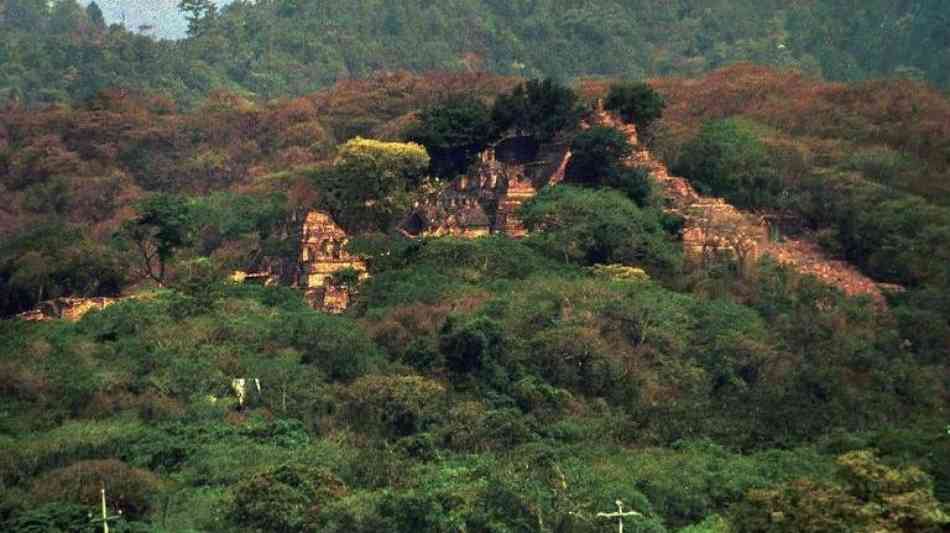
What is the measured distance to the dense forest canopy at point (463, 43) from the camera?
84.6m

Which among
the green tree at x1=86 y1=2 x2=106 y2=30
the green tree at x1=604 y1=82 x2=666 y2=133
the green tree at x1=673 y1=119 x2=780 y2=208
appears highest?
the green tree at x1=604 y1=82 x2=666 y2=133

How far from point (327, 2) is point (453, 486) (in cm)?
5397

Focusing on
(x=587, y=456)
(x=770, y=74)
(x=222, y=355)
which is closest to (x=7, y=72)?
(x=770, y=74)

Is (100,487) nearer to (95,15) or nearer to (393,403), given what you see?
(393,403)

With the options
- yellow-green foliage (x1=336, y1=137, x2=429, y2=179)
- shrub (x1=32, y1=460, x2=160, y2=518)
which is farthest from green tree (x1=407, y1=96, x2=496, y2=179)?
shrub (x1=32, y1=460, x2=160, y2=518)

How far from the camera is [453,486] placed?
41156mm

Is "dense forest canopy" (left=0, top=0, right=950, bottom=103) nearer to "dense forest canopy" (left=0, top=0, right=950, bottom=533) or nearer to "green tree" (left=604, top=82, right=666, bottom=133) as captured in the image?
"dense forest canopy" (left=0, top=0, right=950, bottom=533)

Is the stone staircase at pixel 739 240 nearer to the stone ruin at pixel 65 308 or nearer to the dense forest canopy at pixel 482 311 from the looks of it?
the dense forest canopy at pixel 482 311

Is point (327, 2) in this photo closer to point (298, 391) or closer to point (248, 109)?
point (248, 109)

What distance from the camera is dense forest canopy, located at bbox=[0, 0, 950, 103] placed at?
84.6 m

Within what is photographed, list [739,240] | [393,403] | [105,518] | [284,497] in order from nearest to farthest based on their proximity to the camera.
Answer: [105,518]
[284,497]
[393,403]
[739,240]

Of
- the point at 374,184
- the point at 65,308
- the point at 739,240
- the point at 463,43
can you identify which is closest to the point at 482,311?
the point at 374,184

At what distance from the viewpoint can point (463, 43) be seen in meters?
92.4

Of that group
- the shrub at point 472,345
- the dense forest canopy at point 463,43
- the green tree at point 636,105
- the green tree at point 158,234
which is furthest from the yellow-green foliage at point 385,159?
the dense forest canopy at point 463,43
